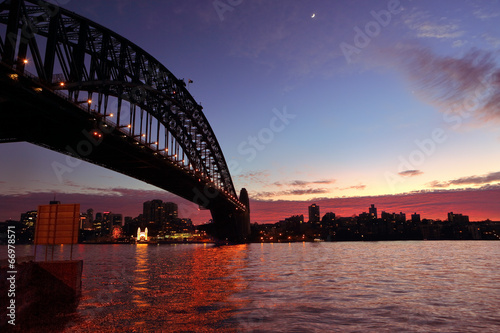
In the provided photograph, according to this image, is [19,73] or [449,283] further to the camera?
[19,73]

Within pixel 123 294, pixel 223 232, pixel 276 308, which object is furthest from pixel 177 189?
pixel 276 308

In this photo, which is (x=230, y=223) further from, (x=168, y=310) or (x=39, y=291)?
(x=168, y=310)

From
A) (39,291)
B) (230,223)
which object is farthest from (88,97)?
(230,223)

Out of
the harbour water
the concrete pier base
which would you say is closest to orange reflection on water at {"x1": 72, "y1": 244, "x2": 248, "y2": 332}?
the harbour water

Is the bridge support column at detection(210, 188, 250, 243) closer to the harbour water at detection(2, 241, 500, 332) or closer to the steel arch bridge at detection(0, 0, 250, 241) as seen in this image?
the steel arch bridge at detection(0, 0, 250, 241)

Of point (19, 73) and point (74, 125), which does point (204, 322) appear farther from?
point (74, 125)

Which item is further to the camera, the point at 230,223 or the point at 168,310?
the point at 230,223

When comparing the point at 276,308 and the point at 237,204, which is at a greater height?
the point at 237,204

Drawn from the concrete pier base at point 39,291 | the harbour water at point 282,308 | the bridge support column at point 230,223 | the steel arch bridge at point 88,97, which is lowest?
the harbour water at point 282,308

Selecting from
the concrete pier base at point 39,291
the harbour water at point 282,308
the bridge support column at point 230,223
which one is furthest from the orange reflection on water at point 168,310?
the bridge support column at point 230,223

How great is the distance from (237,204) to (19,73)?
289 ft

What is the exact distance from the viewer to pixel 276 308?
15.5 metres

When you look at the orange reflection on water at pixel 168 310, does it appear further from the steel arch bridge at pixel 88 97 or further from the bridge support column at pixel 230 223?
the bridge support column at pixel 230 223

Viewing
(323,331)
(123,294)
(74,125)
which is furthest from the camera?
(74,125)
